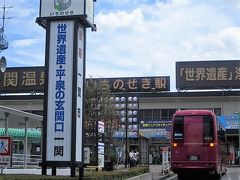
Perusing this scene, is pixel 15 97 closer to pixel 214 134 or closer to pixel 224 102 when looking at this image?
pixel 224 102

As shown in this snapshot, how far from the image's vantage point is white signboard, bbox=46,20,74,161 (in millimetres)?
18188

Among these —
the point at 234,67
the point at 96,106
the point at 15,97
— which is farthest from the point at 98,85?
the point at 15,97

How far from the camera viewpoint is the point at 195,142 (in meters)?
26.6

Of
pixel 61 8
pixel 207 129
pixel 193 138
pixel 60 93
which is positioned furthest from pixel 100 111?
pixel 60 93

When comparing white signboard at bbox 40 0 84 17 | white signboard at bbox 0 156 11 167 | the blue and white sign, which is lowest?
white signboard at bbox 0 156 11 167

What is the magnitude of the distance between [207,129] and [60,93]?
421 inches

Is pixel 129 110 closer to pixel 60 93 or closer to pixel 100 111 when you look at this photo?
pixel 100 111

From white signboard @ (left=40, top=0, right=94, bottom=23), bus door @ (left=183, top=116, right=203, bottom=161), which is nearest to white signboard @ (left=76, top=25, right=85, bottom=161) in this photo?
white signboard @ (left=40, top=0, right=94, bottom=23)

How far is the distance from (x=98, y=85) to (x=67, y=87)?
2547 centimetres

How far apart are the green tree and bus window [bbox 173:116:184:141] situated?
47.4ft

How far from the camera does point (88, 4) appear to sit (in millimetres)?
19328

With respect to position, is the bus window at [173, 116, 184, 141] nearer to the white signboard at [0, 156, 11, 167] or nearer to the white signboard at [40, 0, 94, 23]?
the white signboard at [40, 0, 94, 23]

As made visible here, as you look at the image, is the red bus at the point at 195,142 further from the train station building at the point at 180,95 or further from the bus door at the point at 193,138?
the train station building at the point at 180,95

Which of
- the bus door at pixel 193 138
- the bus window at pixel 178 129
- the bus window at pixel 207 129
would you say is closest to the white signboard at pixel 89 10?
the bus window at pixel 178 129
